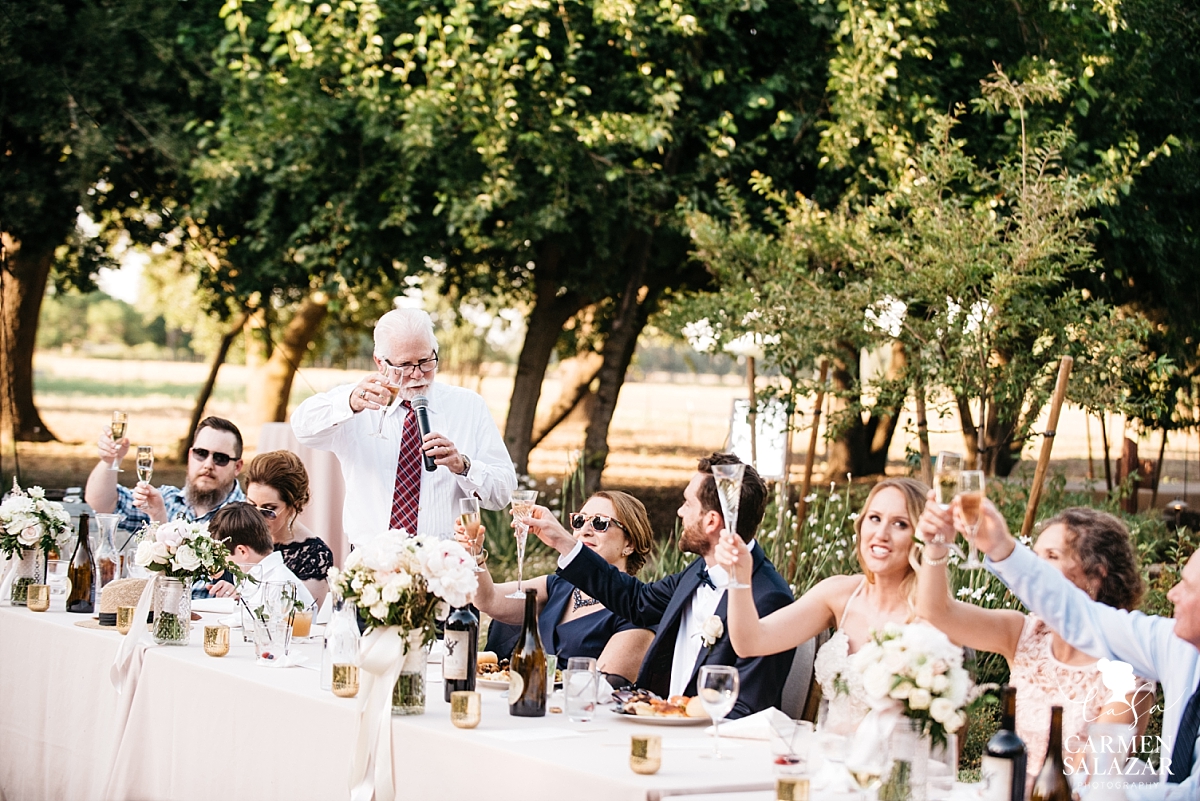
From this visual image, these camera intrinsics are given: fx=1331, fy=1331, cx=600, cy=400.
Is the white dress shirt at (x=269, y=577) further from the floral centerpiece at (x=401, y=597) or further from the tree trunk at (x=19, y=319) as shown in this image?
the tree trunk at (x=19, y=319)

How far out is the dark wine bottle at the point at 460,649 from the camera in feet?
11.1

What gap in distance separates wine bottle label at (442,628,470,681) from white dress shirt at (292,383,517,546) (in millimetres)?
1389

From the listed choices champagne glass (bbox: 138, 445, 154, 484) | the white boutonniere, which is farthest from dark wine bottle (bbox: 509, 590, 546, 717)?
champagne glass (bbox: 138, 445, 154, 484)

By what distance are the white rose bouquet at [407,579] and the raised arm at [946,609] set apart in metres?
1.07

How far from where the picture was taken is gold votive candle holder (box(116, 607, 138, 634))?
423 centimetres

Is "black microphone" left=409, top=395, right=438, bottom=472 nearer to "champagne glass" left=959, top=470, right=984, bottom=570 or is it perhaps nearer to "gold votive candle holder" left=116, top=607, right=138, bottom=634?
A: "gold votive candle holder" left=116, top=607, right=138, bottom=634

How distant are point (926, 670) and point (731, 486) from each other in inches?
31.7

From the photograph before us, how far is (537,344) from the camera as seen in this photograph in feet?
41.1

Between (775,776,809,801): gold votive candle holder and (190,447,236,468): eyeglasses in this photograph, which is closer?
(775,776,809,801): gold votive candle holder

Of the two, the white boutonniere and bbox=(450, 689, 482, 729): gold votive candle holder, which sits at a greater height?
the white boutonniere

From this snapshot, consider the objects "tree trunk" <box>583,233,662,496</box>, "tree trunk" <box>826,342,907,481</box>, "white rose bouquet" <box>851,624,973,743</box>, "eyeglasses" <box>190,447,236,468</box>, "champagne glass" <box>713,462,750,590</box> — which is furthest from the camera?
"tree trunk" <box>826,342,907,481</box>

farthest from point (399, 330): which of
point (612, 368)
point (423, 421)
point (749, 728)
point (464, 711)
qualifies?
point (612, 368)

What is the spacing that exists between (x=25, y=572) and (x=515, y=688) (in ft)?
8.38

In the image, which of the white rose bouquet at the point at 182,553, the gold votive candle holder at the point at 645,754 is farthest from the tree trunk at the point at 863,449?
the gold votive candle holder at the point at 645,754
